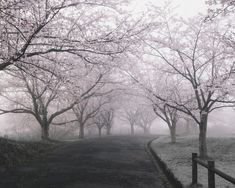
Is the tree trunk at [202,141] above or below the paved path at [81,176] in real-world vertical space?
above

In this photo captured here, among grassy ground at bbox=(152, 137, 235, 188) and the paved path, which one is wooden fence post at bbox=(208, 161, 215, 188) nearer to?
grassy ground at bbox=(152, 137, 235, 188)

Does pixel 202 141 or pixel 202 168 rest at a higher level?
pixel 202 141

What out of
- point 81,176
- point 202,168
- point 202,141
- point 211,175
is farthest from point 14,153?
point 211,175

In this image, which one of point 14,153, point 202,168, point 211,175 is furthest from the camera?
point 14,153

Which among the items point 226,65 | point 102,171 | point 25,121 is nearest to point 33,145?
point 102,171

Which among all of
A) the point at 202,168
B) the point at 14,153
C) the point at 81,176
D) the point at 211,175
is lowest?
the point at 202,168

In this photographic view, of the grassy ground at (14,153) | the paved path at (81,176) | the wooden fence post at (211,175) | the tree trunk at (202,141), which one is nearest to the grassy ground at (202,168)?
the tree trunk at (202,141)

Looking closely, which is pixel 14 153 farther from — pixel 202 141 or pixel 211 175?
pixel 211 175

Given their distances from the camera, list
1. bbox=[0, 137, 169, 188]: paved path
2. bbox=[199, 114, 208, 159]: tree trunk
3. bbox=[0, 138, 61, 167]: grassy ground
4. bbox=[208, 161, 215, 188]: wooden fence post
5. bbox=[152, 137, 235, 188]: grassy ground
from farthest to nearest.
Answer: bbox=[199, 114, 208, 159]: tree trunk
bbox=[0, 138, 61, 167]: grassy ground
bbox=[152, 137, 235, 188]: grassy ground
bbox=[0, 137, 169, 188]: paved path
bbox=[208, 161, 215, 188]: wooden fence post

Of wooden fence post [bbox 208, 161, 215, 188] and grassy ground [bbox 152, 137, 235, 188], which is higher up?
wooden fence post [bbox 208, 161, 215, 188]

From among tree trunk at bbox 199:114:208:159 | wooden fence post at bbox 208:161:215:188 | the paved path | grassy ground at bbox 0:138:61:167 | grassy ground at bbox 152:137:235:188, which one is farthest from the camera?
tree trunk at bbox 199:114:208:159

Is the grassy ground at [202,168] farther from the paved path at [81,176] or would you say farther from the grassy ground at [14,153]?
the grassy ground at [14,153]

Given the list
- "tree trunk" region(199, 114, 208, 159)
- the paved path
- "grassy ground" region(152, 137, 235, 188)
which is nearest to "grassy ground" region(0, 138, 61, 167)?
the paved path

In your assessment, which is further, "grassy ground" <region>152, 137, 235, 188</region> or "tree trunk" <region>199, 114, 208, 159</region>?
"tree trunk" <region>199, 114, 208, 159</region>
